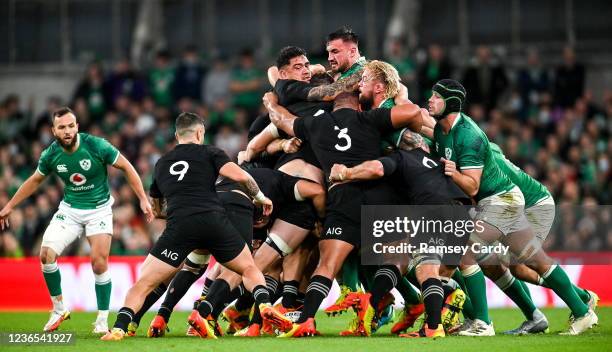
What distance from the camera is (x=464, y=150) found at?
10.4 meters

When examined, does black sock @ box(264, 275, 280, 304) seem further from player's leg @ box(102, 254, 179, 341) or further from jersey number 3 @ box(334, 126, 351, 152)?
jersey number 3 @ box(334, 126, 351, 152)

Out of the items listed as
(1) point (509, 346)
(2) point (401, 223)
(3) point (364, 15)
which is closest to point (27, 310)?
(2) point (401, 223)

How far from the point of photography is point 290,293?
36.2 ft

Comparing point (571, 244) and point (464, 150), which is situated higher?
point (464, 150)

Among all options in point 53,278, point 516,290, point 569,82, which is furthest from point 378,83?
point 569,82

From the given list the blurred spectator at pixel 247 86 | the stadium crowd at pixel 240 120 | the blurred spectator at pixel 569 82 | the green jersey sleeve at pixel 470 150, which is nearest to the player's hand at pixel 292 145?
the green jersey sleeve at pixel 470 150

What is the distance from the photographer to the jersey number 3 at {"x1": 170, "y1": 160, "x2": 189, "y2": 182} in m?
10.1

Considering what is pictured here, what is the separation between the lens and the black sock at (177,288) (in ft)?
34.9

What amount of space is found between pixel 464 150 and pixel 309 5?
1347 centimetres

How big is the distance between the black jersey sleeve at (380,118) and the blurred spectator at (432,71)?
896 centimetres

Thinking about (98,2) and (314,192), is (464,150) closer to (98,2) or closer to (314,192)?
(314,192)

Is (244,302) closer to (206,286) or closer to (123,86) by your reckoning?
(206,286)

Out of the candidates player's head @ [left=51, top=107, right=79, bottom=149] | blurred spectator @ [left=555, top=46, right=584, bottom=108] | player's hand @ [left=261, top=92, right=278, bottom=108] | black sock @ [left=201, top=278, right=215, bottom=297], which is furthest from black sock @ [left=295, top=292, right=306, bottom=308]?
blurred spectator @ [left=555, top=46, right=584, bottom=108]

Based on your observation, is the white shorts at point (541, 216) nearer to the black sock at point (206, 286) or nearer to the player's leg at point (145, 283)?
the black sock at point (206, 286)
